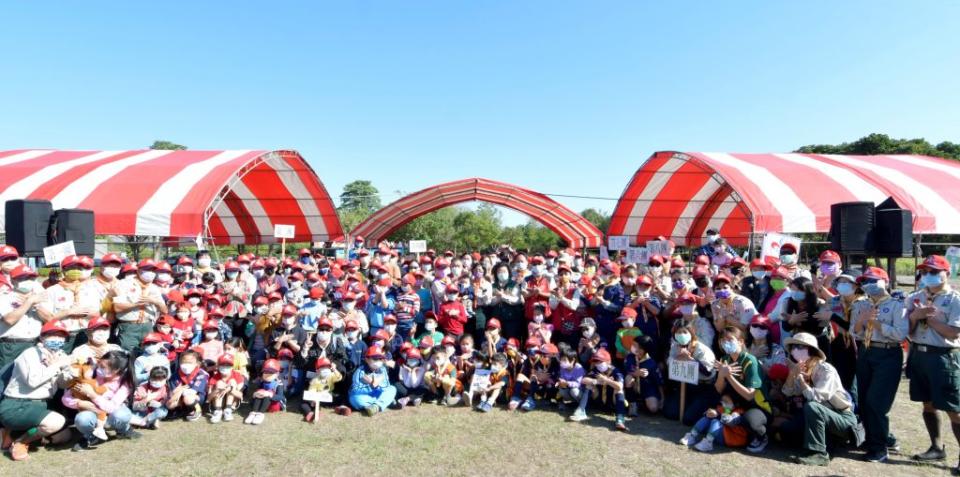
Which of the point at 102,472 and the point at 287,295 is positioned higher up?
the point at 287,295

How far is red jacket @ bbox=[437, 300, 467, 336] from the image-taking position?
6996 mm

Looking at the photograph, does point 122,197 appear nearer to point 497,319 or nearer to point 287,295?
point 287,295

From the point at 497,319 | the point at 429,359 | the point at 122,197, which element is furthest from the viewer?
the point at 122,197

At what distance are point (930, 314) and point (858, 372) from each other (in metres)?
0.85

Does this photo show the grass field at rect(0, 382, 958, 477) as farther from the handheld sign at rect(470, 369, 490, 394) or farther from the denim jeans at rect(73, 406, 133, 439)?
the handheld sign at rect(470, 369, 490, 394)

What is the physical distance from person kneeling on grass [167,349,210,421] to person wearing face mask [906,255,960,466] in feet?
22.8

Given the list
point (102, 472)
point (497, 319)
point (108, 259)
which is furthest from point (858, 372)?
point (108, 259)

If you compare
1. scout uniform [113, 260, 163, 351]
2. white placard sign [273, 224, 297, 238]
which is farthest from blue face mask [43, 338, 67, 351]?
white placard sign [273, 224, 297, 238]

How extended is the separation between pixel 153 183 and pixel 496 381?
37.3ft

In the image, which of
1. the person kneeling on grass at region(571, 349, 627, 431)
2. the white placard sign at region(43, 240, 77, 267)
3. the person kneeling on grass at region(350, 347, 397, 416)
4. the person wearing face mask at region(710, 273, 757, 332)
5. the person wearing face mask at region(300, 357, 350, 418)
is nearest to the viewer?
the person wearing face mask at region(710, 273, 757, 332)

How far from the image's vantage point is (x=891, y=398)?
14.7 ft

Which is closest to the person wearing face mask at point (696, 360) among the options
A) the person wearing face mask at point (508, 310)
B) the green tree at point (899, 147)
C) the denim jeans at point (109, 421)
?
the person wearing face mask at point (508, 310)

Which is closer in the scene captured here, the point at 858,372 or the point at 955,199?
the point at 858,372

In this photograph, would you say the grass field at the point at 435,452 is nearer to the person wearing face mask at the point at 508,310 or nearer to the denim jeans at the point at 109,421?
the denim jeans at the point at 109,421
